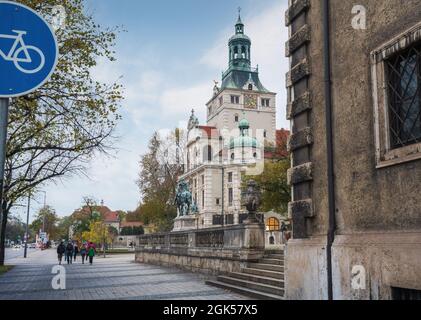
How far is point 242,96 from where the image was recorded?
295ft

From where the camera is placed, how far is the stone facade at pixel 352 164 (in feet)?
22.2

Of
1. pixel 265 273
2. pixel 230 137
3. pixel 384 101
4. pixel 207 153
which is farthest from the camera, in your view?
pixel 207 153

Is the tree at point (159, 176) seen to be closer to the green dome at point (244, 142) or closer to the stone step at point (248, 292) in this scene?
the green dome at point (244, 142)

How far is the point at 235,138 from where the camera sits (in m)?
79.8

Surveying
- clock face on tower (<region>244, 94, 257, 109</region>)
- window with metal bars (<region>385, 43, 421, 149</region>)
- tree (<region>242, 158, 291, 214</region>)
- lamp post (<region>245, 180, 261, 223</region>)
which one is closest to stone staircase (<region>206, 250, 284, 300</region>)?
lamp post (<region>245, 180, 261, 223</region>)

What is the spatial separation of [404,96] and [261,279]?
296 inches

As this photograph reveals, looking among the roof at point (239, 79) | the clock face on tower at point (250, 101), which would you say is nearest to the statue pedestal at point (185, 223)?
the clock face on tower at point (250, 101)

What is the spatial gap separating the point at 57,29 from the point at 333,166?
1188cm

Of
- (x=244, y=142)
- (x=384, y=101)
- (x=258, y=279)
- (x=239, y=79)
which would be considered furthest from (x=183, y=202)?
(x=239, y=79)

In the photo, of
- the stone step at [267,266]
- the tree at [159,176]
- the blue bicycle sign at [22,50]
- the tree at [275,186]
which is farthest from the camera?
the tree at [159,176]

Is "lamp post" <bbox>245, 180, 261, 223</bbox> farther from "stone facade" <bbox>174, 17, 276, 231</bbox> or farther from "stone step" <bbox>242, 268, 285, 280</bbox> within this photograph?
"stone facade" <bbox>174, 17, 276, 231</bbox>

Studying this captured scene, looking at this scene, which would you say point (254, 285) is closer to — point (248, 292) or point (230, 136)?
point (248, 292)

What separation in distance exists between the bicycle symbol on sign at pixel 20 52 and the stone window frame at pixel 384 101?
5562 mm
